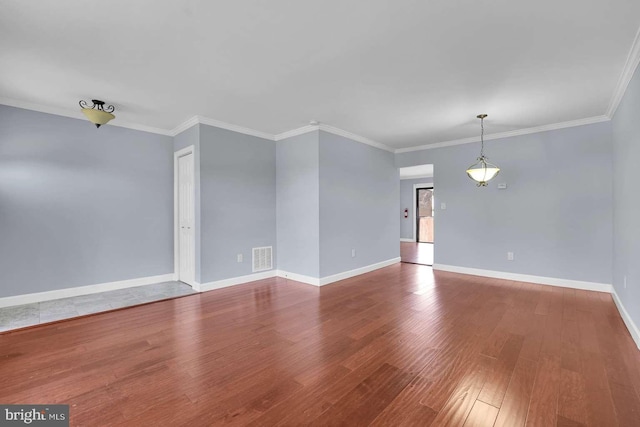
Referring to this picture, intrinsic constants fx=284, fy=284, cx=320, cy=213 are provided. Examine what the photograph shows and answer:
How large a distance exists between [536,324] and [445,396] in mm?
1881

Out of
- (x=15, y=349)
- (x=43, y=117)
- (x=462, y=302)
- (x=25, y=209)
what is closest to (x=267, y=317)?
(x=15, y=349)

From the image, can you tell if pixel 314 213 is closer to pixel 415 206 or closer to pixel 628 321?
pixel 628 321

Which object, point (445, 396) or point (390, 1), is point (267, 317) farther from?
point (390, 1)

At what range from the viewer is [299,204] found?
478 centimetres

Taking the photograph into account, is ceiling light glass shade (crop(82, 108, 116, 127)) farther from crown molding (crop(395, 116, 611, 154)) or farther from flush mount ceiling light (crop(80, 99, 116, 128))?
crown molding (crop(395, 116, 611, 154))

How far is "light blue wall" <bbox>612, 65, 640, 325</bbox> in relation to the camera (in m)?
2.59

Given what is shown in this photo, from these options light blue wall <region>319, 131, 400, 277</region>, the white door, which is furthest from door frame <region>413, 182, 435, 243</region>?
the white door

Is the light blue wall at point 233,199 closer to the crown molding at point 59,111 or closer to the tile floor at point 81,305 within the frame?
the tile floor at point 81,305

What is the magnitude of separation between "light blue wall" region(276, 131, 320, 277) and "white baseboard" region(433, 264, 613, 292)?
274 centimetres

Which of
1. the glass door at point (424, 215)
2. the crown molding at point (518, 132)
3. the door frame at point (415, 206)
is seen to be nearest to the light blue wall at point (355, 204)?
the crown molding at point (518, 132)

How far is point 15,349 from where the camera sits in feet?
8.09

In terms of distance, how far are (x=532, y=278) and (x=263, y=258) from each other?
448 centimetres

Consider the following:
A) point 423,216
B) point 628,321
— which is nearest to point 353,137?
point 628,321

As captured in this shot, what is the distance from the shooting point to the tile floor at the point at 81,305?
3.09m
